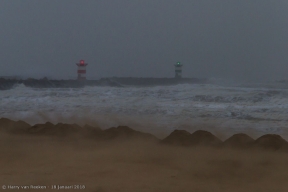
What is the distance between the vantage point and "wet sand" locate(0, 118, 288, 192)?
10.2ft

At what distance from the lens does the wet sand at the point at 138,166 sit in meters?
3.11

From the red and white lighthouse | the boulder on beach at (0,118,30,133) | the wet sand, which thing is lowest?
the wet sand

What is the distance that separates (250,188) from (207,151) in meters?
1.12

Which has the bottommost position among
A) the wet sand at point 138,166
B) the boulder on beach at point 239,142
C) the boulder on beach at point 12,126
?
the wet sand at point 138,166

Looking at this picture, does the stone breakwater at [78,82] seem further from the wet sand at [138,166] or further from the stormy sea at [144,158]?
the wet sand at [138,166]

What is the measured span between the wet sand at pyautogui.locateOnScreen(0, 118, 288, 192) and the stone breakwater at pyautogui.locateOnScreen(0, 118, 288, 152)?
0.07m

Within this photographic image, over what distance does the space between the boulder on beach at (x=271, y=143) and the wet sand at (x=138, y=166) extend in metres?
0.08

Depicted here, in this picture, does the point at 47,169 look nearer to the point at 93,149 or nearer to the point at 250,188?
the point at 93,149

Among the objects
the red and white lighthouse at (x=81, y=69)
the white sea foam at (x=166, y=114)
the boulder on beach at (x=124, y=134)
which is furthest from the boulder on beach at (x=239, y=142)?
the red and white lighthouse at (x=81, y=69)

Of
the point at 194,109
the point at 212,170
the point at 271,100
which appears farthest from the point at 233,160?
the point at 271,100

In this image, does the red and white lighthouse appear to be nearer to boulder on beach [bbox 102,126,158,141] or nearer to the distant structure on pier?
the distant structure on pier

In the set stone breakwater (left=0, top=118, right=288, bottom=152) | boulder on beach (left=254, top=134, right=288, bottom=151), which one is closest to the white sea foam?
stone breakwater (left=0, top=118, right=288, bottom=152)

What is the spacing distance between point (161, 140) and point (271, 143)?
139cm

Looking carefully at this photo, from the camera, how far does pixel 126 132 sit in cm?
497
